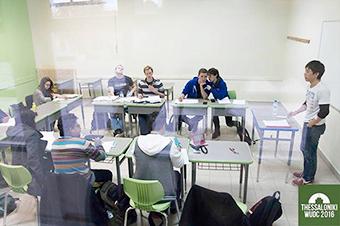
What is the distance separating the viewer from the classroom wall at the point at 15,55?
3.66 meters

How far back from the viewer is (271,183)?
2822 mm

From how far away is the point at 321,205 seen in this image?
154cm

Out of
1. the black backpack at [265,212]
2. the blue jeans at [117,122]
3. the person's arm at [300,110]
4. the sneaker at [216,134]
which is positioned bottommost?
the sneaker at [216,134]

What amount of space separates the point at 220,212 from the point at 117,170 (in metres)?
1.24

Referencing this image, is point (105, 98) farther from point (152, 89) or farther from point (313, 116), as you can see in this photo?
point (313, 116)

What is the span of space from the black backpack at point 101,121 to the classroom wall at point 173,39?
2.27ft

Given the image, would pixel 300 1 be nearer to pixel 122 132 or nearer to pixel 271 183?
pixel 271 183

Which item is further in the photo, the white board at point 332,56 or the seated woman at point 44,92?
the seated woman at point 44,92

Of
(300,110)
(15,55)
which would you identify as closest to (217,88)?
(300,110)

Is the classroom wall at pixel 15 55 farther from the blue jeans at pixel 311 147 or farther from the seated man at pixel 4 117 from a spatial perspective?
the blue jeans at pixel 311 147

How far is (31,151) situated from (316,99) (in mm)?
2794

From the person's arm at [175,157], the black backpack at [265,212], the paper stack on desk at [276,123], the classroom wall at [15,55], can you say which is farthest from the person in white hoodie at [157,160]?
the classroom wall at [15,55]

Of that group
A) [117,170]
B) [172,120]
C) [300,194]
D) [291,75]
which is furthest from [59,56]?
[300,194]

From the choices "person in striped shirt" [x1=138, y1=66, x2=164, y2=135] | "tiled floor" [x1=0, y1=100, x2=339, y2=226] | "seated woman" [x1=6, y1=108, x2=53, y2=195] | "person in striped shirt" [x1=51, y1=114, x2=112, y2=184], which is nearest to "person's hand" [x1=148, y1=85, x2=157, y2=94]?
"person in striped shirt" [x1=138, y1=66, x2=164, y2=135]
